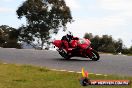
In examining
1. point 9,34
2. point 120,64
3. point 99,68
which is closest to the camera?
point 99,68

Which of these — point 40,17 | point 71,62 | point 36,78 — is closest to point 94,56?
point 71,62

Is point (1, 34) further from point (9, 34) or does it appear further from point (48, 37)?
point (48, 37)

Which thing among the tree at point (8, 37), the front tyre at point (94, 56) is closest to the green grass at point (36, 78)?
the front tyre at point (94, 56)

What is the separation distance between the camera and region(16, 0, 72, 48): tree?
181 feet

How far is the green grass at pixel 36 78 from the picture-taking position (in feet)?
37.8

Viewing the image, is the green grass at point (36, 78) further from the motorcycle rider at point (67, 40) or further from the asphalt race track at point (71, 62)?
the motorcycle rider at point (67, 40)

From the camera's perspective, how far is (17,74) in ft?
45.0

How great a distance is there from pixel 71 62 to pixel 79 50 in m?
1.29

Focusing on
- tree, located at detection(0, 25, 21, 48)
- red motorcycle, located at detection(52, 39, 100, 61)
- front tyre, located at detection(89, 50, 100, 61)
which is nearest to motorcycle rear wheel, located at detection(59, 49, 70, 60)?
red motorcycle, located at detection(52, 39, 100, 61)

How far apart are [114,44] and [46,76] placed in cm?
3627

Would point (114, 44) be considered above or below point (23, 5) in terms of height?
below

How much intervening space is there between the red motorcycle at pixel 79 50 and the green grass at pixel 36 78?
449cm

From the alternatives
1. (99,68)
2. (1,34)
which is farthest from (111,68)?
(1,34)

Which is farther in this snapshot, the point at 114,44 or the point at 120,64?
the point at 114,44
